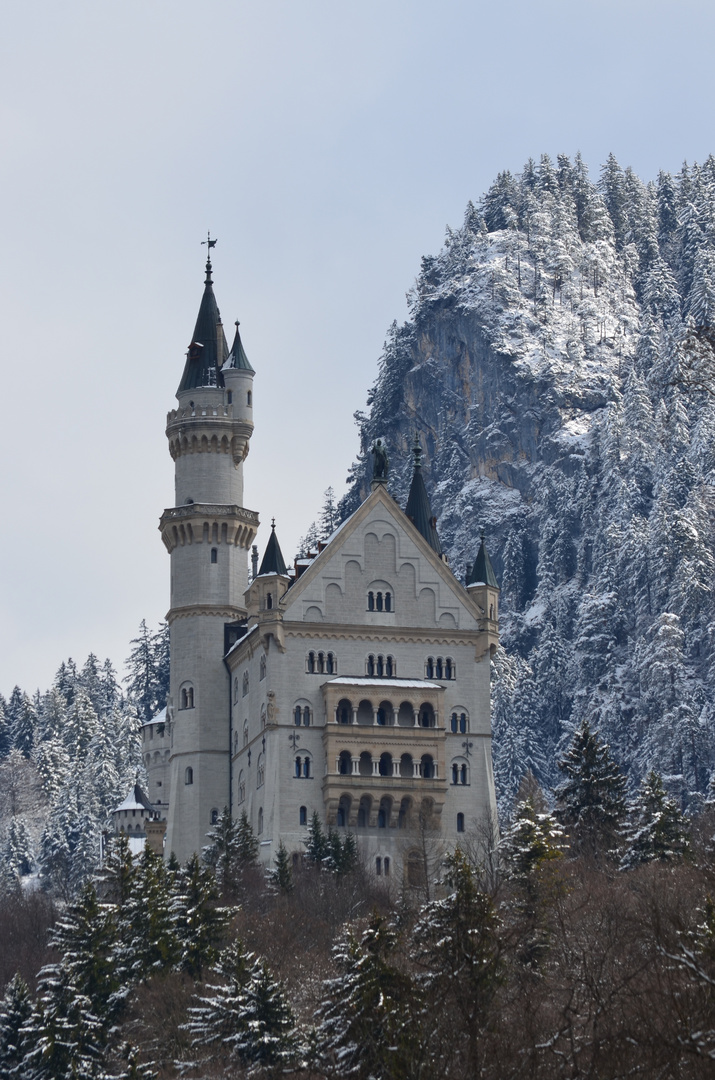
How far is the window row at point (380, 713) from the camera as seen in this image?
115 meters

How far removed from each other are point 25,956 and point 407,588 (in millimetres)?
27989

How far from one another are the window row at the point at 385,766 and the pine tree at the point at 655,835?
64.3ft

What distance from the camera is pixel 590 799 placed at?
102562mm

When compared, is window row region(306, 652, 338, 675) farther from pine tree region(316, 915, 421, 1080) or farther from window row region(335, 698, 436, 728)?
pine tree region(316, 915, 421, 1080)

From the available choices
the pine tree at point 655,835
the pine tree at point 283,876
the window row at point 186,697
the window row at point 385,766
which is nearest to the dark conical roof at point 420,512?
the window row at point 385,766

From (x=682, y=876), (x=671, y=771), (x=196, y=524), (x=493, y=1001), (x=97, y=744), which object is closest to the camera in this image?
(x=493, y=1001)

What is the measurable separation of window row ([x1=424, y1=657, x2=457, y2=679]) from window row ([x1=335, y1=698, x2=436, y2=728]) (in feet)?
9.10

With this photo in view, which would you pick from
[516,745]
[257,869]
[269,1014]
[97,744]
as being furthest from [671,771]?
[269,1014]

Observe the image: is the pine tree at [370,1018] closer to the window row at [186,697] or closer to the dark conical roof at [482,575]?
the dark conical roof at [482,575]

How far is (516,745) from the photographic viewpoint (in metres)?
199

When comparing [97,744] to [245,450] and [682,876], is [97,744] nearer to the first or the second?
[245,450]

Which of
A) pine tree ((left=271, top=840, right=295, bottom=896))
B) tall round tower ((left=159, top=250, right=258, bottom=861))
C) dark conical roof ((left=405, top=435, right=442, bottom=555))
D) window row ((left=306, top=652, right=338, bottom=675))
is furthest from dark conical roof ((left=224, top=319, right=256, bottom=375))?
pine tree ((left=271, top=840, right=295, bottom=896))

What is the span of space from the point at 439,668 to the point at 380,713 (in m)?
4.37

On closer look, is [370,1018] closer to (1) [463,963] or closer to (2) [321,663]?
(1) [463,963]
